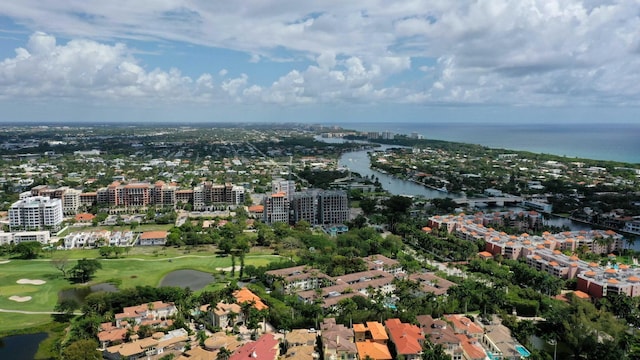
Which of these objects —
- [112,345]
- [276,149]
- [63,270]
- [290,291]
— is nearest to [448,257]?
[290,291]

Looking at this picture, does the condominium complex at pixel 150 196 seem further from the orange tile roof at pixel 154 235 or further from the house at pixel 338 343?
the house at pixel 338 343

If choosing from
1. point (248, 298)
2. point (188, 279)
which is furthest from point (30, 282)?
point (248, 298)

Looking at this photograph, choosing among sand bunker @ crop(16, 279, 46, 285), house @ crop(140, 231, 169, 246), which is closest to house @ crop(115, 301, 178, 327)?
sand bunker @ crop(16, 279, 46, 285)

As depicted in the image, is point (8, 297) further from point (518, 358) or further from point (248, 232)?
point (518, 358)

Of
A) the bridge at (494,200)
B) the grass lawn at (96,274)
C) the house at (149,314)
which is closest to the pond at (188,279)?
the grass lawn at (96,274)

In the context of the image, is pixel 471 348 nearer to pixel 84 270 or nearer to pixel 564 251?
pixel 564 251

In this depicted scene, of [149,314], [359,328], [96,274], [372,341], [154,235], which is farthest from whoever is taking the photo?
[154,235]
